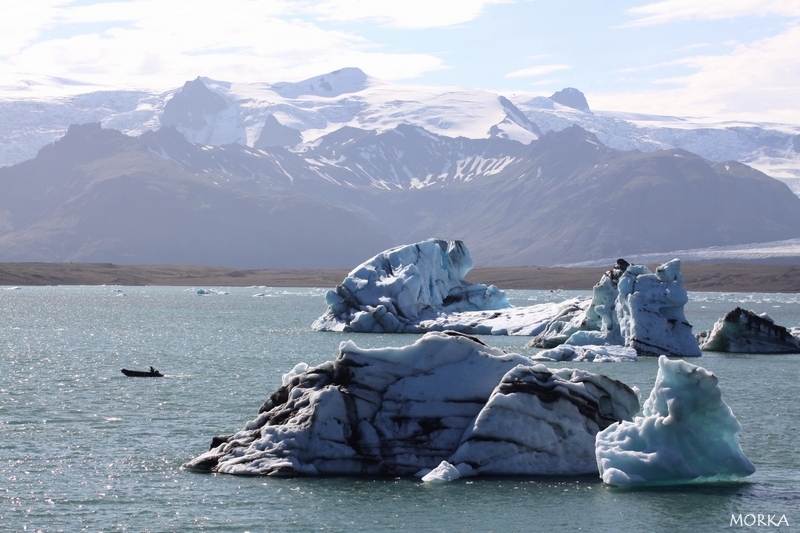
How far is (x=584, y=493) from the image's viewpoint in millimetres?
22031

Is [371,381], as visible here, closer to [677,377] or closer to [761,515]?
[677,377]

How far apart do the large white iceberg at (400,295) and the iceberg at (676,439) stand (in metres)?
47.1

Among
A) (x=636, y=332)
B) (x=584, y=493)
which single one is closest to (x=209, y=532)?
(x=584, y=493)

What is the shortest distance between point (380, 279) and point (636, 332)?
23.5 metres

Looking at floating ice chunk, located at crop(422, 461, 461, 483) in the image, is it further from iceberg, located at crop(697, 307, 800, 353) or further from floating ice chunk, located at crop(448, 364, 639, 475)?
iceberg, located at crop(697, 307, 800, 353)

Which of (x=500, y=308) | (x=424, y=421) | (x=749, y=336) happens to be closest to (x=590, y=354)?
(x=749, y=336)

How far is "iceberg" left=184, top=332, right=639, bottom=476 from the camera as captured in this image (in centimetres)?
2333

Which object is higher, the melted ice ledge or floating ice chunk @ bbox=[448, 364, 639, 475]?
floating ice chunk @ bbox=[448, 364, 639, 475]

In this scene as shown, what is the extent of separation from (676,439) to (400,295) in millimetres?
48750

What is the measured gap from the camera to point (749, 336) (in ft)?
195

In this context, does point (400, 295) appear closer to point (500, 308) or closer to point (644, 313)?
point (500, 308)

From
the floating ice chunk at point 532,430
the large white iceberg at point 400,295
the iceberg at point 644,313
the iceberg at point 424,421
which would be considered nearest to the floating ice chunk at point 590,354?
the iceberg at point 644,313

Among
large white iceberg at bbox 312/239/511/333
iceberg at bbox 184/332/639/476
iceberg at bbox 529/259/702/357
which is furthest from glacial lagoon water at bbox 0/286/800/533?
large white iceberg at bbox 312/239/511/333

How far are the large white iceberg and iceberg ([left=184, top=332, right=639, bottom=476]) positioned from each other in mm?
45289
